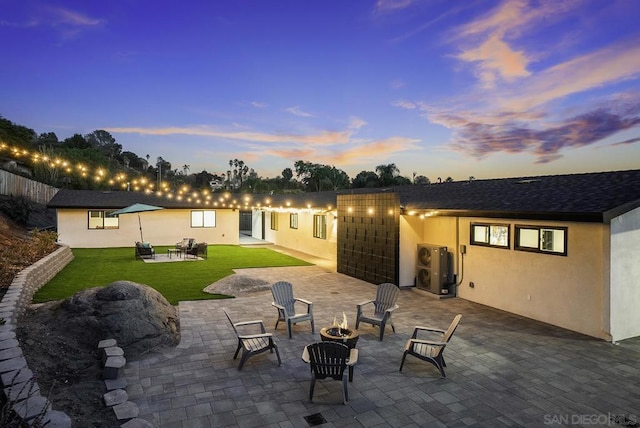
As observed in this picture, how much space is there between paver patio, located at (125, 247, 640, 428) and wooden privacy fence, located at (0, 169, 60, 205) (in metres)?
21.4

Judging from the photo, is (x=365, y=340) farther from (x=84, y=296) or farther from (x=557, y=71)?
(x=557, y=71)

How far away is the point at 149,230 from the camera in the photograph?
2161cm

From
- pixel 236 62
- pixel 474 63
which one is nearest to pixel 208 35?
pixel 236 62

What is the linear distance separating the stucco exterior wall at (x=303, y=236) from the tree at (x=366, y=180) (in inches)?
765

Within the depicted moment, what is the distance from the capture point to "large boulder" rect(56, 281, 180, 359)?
5965mm

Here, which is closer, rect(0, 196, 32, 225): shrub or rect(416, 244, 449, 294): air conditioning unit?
rect(416, 244, 449, 294): air conditioning unit

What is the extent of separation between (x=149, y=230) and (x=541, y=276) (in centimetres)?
2039

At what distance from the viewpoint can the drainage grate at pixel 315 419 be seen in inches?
156

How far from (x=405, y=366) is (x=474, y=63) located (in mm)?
10728

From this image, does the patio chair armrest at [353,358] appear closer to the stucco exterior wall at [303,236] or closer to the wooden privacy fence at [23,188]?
the stucco exterior wall at [303,236]

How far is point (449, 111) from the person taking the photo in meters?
15.9

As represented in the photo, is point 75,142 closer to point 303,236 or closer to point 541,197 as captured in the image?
point 303,236

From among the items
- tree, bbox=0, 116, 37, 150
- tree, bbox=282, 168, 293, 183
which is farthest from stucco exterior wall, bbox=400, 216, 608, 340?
tree, bbox=282, 168, 293, 183

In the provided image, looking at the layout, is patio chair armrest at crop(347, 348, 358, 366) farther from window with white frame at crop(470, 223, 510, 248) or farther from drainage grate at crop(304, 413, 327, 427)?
window with white frame at crop(470, 223, 510, 248)
